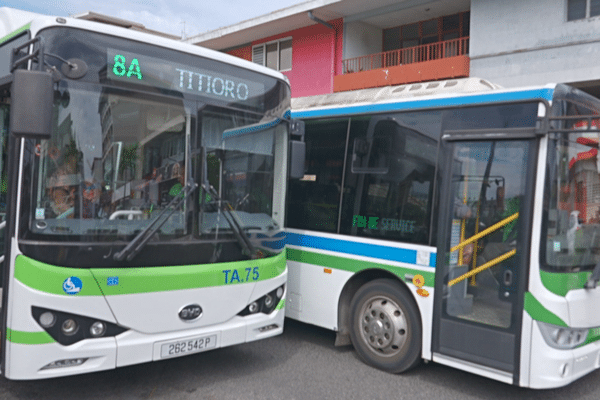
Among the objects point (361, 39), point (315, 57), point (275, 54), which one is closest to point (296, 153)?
point (361, 39)

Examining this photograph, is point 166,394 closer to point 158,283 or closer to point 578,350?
point 158,283

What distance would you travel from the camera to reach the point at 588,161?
4.93 m

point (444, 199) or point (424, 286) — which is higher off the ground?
point (444, 199)

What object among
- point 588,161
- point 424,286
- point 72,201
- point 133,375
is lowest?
point 133,375

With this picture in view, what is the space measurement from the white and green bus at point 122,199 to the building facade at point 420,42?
12.0m

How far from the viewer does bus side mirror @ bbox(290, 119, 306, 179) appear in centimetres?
561

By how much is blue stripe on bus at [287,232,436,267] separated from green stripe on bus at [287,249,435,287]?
0.26 feet

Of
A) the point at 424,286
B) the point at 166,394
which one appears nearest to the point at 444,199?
the point at 424,286

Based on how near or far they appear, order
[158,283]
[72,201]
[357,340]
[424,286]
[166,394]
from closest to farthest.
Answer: [72,201] → [158,283] → [166,394] → [424,286] → [357,340]

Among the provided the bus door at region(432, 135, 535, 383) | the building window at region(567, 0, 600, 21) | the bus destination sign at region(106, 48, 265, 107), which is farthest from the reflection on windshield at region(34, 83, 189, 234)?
the building window at region(567, 0, 600, 21)

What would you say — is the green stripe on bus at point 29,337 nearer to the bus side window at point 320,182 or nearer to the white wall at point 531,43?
the bus side window at point 320,182

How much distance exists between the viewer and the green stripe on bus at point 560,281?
4520 mm

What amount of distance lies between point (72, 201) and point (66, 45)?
3.82 feet

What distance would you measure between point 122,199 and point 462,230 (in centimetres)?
301
